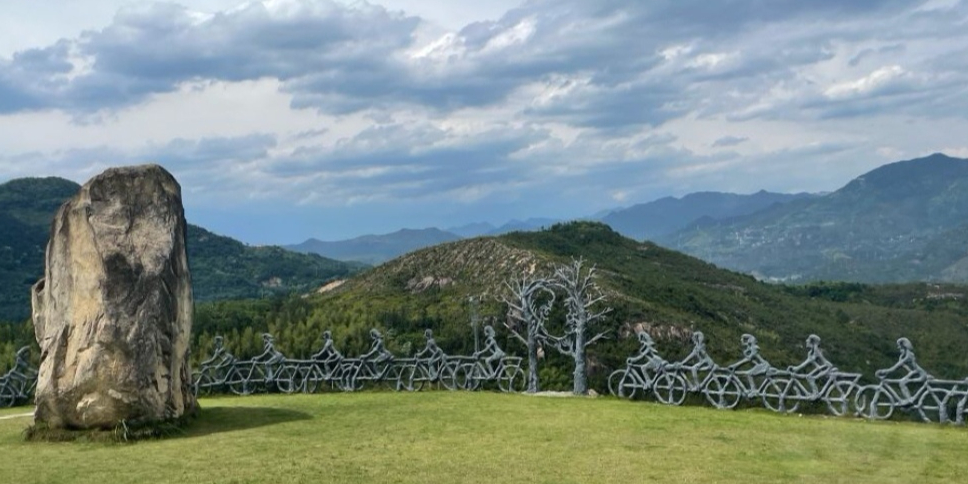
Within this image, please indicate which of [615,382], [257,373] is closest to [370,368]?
[257,373]

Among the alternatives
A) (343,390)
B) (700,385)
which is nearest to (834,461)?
(700,385)

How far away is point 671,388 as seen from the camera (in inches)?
769

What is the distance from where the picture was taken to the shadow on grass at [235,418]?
16359 mm

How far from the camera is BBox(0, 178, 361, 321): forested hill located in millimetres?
87275

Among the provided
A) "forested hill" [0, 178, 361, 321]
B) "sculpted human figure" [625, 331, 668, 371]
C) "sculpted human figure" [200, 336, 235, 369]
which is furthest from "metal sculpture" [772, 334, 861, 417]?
"forested hill" [0, 178, 361, 321]

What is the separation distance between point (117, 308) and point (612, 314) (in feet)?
139

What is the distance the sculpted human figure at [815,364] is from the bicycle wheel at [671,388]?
2770 millimetres

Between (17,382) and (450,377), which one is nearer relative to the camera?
(450,377)

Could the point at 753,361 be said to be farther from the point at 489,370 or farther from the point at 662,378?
the point at 489,370

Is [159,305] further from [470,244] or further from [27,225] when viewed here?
[27,225]

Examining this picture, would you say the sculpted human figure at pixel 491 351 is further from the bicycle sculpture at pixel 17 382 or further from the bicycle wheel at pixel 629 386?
the bicycle sculpture at pixel 17 382

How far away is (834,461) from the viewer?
39.4 ft

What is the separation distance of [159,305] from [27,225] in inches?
3834

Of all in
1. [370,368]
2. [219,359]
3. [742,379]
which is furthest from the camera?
[219,359]
